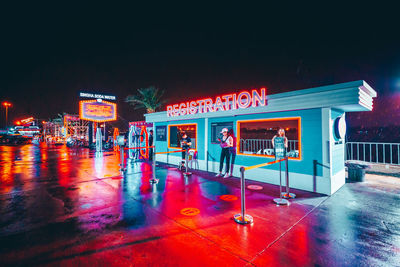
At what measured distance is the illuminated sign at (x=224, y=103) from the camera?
7702 millimetres

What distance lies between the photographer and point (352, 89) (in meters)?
5.80

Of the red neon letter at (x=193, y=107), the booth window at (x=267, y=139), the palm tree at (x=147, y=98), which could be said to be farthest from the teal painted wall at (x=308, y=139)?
the palm tree at (x=147, y=98)

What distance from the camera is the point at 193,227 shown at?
13.8 ft

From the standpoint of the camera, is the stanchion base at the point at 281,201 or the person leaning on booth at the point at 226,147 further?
the person leaning on booth at the point at 226,147

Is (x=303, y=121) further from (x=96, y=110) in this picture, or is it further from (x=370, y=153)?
(x=96, y=110)

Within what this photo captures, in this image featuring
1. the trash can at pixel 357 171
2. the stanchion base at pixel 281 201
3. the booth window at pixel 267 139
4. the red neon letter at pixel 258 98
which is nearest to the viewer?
the stanchion base at pixel 281 201

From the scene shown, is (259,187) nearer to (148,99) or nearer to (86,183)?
(86,183)

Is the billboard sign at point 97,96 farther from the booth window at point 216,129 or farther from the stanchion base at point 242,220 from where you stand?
the stanchion base at point 242,220

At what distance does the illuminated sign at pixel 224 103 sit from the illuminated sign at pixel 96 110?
22.4m

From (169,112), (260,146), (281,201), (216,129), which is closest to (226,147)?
(216,129)

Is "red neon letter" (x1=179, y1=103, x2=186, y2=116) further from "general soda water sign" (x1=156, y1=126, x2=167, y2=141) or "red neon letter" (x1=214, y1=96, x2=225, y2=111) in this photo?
"general soda water sign" (x1=156, y1=126, x2=167, y2=141)

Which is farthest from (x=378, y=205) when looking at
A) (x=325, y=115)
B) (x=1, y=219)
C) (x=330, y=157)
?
(x=1, y=219)

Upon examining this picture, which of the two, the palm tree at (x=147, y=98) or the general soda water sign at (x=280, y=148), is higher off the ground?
the palm tree at (x=147, y=98)

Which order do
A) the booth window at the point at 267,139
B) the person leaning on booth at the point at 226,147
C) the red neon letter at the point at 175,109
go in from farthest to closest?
the red neon letter at the point at 175,109 < the person leaning on booth at the point at 226,147 < the booth window at the point at 267,139
